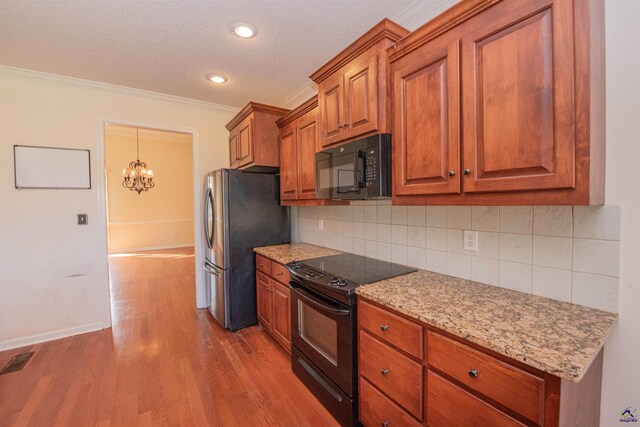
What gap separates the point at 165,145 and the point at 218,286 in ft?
19.7

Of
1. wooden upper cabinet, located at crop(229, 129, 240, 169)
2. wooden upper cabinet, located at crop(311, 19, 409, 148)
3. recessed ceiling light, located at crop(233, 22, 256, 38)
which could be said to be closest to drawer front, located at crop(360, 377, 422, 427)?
wooden upper cabinet, located at crop(311, 19, 409, 148)

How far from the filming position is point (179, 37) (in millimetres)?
2094

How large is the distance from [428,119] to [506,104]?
0.35 metres

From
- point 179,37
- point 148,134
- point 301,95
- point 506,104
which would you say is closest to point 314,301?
point 506,104

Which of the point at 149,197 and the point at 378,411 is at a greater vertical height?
the point at 149,197

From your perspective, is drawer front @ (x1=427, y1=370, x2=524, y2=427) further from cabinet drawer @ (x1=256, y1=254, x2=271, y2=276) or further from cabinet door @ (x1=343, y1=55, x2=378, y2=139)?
cabinet drawer @ (x1=256, y1=254, x2=271, y2=276)

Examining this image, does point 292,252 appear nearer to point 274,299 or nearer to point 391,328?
point 274,299

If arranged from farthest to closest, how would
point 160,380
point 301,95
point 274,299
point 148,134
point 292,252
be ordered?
point 148,134 < point 301,95 < point 292,252 < point 274,299 < point 160,380

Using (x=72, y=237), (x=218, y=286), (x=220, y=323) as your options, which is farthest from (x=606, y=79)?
(x=72, y=237)

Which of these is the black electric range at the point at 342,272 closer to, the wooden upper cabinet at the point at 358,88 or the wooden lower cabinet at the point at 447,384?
the wooden lower cabinet at the point at 447,384

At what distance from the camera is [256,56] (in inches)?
93.8

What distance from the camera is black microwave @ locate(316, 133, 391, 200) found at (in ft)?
5.23

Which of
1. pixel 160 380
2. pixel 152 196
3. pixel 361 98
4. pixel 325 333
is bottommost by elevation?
pixel 160 380

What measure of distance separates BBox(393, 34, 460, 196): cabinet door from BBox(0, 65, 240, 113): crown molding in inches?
109
